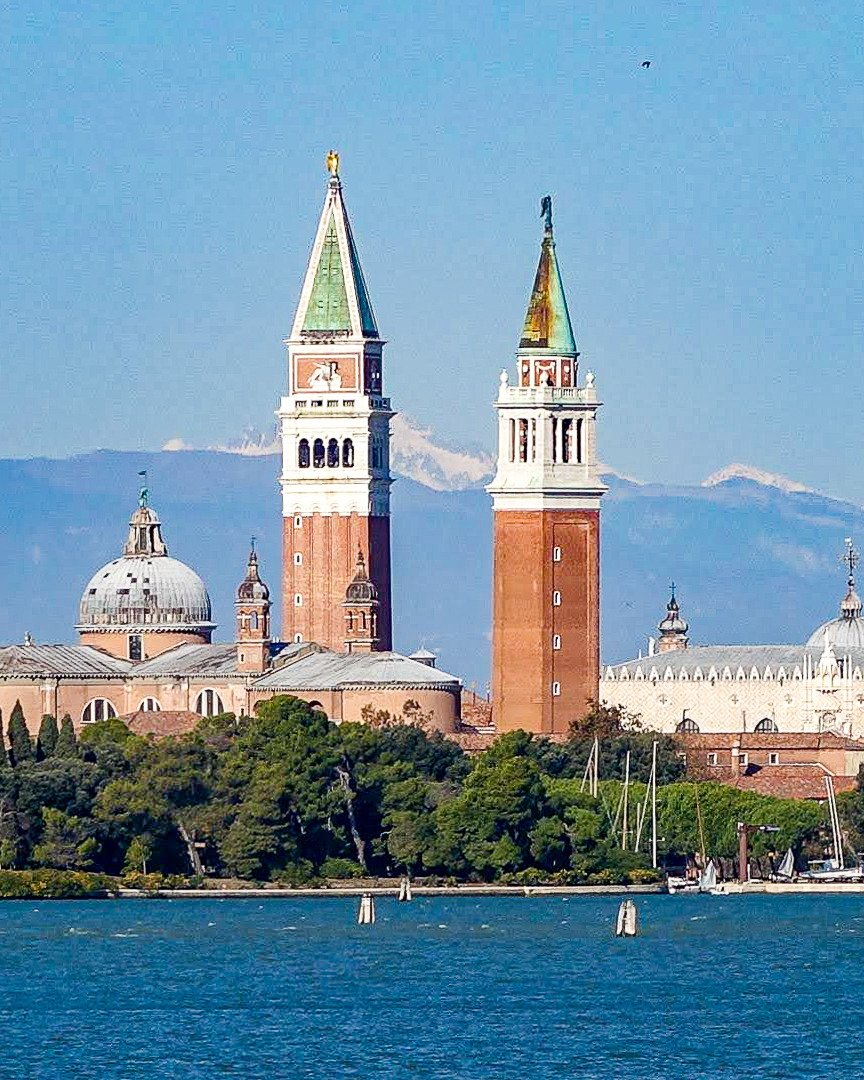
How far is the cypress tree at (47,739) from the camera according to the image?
13735 centimetres

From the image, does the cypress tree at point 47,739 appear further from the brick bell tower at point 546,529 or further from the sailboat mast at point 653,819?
the brick bell tower at point 546,529

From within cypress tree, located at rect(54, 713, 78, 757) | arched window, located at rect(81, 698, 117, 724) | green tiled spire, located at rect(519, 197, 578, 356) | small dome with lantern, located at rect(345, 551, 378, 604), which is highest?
green tiled spire, located at rect(519, 197, 578, 356)

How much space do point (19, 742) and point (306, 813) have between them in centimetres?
1008

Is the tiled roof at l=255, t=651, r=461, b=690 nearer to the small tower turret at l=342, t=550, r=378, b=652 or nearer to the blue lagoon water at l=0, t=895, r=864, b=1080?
the small tower turret at l=342, t=550, r=378, b=652

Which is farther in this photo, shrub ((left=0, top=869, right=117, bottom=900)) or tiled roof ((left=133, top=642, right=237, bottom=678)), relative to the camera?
tiled roof ((left=133, top=642, right=237, bottom=678))

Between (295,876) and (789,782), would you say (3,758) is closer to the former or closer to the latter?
(295,876)

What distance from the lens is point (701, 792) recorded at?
144 meters

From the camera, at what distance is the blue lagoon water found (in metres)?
85.3

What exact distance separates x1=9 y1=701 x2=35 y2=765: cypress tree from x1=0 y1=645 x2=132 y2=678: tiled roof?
23780 millimetres

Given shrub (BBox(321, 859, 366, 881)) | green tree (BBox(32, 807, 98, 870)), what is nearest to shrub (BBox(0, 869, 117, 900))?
green tree (BBox(32, 807, 98, 870))

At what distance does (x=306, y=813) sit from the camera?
431ft

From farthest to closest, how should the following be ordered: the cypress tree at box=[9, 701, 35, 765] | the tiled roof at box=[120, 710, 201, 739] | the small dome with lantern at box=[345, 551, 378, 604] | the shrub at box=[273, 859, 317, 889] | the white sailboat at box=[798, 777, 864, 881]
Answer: the small dome with lantern at box=[345, 551, 378, 604]
the tiled roof at box=[120, 710, 201, 739]
the white sailboat at box=[798, 777, 864, 881]
the cypress tree at box=[9, 701, 35, 765]
the shrub at box=[273, 859, 317, 889]

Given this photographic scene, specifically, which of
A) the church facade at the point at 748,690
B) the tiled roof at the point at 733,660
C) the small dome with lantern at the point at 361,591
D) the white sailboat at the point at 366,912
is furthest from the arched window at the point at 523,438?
the white sailboat at the point at 366,912

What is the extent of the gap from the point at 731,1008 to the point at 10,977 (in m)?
16.5
